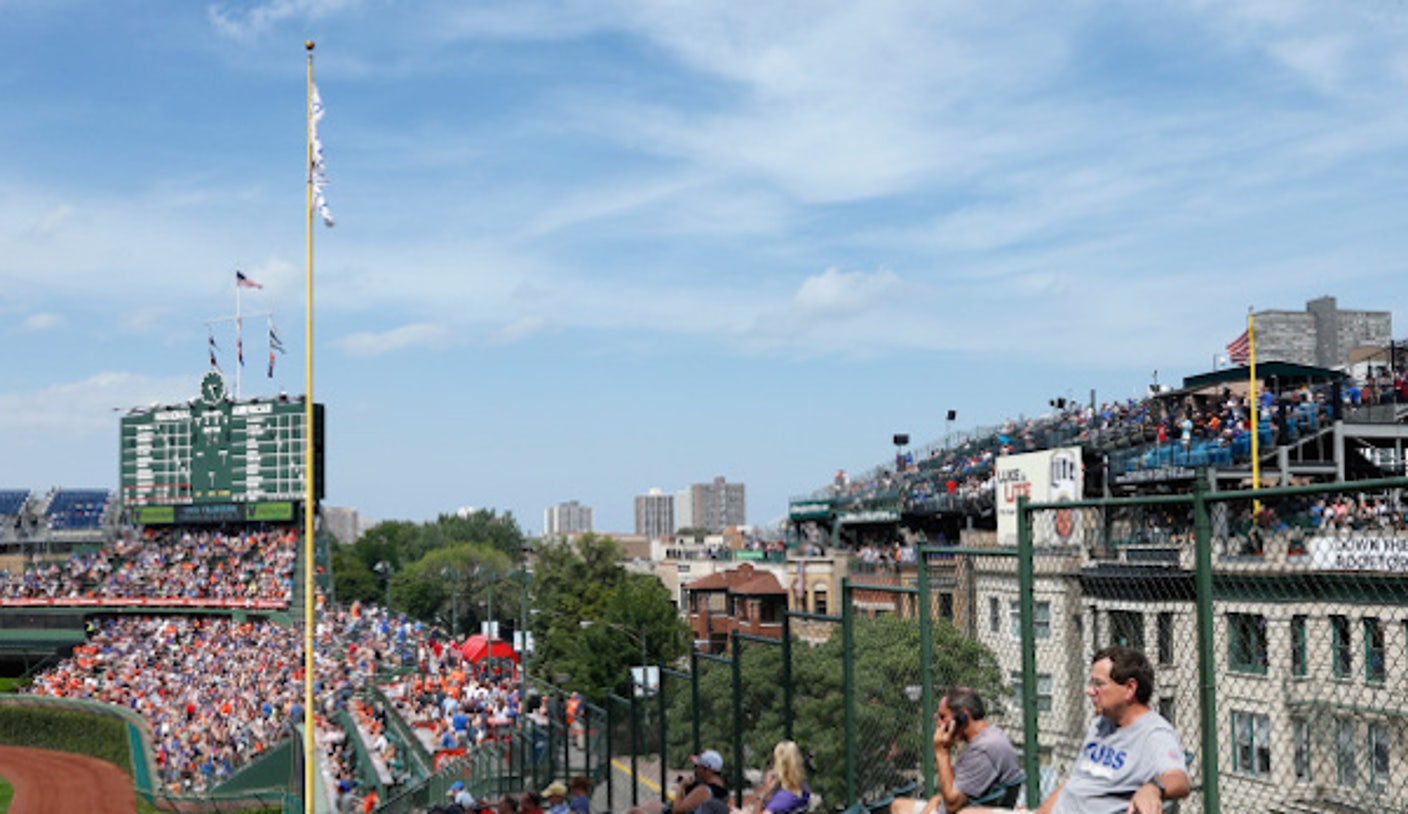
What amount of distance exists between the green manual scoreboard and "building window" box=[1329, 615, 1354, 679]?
57.4 metres

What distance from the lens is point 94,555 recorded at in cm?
6975

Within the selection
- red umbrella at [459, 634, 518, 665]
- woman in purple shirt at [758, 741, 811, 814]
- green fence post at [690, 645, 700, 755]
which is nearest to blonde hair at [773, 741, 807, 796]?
woman in purple shirt at [758, 741, 811, 814]

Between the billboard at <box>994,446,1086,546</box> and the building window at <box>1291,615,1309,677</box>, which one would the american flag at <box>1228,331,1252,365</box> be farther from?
the building window at <box>1291,615,1309,677</box>

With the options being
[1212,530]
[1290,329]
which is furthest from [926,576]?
[1290,329]

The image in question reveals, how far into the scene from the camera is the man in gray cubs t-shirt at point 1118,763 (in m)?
6.27

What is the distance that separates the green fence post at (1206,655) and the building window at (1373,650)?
0.78 m

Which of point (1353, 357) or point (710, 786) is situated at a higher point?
point (1353, 357)

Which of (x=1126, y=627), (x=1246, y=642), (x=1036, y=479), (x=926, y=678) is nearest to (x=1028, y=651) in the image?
(x=1126, y=627)

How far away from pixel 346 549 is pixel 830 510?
367 ft

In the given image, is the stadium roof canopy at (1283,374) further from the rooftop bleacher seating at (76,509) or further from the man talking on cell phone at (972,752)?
the rooftop bleacher seating at (76,509)

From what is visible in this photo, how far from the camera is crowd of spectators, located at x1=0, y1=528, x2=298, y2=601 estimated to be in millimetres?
63469

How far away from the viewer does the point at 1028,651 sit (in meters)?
8.66

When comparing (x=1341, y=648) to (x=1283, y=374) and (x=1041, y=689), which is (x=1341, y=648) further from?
(x=1283, y=374)

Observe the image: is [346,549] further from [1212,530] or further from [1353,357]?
[1212,530]
